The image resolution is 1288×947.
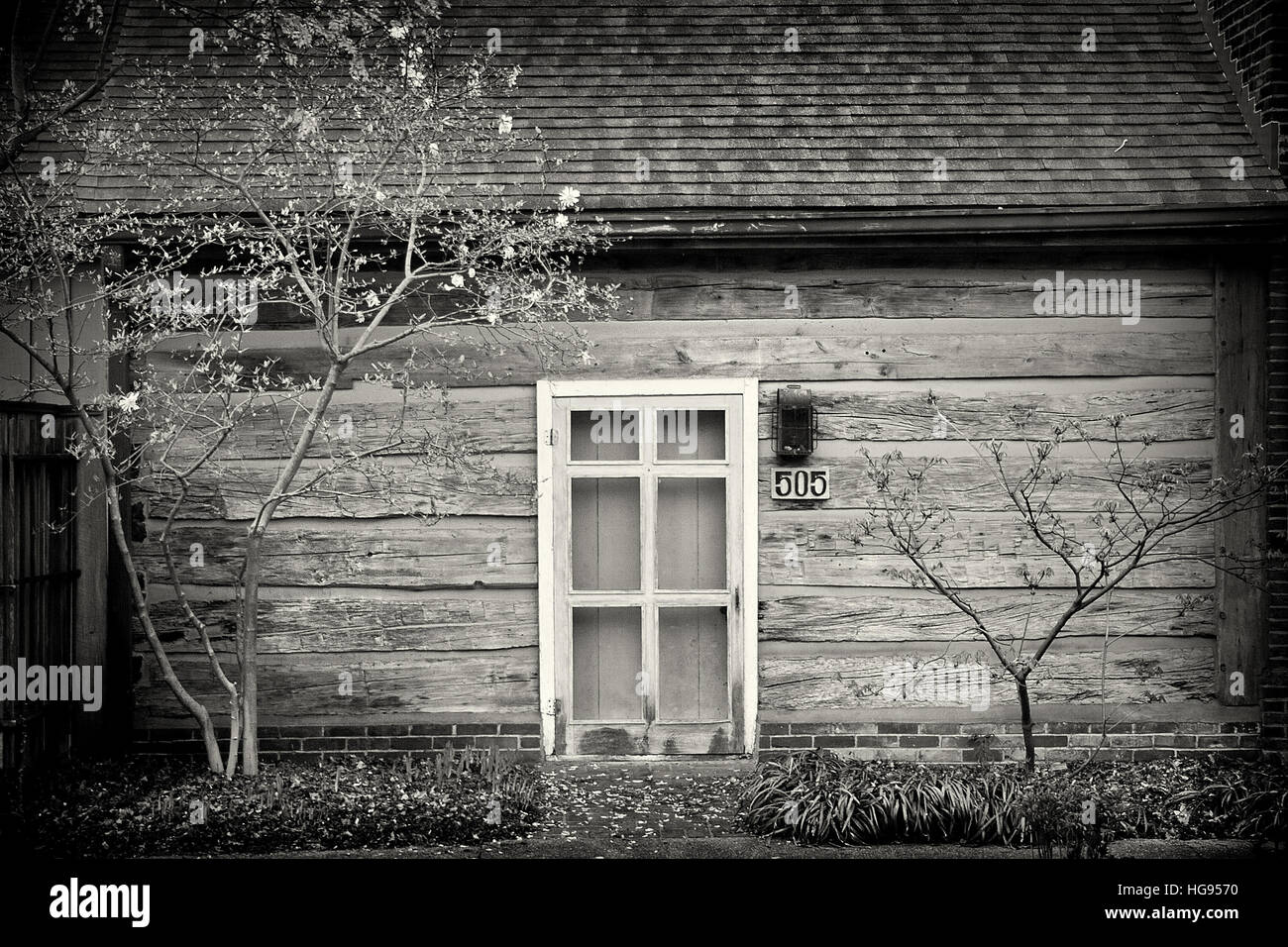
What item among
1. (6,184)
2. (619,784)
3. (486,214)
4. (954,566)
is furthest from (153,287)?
(954,566)

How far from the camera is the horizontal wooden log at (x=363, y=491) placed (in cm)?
639

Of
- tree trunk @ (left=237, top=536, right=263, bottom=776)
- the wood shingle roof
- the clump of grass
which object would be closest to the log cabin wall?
the wood shingle roof

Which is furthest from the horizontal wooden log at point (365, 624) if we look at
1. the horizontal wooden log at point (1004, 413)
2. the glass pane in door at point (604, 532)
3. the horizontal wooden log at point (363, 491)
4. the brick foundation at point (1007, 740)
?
the horizontal wooden log at point (1004, 413)

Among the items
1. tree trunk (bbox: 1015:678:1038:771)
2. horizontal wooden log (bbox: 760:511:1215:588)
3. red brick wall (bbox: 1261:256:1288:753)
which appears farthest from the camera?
horizontal wooden log (bbox: 760:511:1215:588)

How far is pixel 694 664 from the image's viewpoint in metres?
6.52

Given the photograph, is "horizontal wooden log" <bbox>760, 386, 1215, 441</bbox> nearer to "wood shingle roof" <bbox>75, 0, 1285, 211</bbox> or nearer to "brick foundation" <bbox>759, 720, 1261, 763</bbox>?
"wood shingle roof" <bbox>75, 0, 1285, 211</bbox>

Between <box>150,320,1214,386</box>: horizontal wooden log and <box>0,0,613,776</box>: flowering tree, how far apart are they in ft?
A: 0.19

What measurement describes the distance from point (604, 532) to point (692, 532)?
0.53 metres

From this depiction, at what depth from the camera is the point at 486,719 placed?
642 centimetres

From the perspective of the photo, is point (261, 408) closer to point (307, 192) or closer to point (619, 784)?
point (307, 192)

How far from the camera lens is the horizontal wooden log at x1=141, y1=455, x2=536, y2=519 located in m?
6.39

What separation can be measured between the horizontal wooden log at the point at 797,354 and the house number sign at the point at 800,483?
55 centimetres

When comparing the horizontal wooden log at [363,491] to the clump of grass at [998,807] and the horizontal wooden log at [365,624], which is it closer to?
the horizontal wooden log at [365,624]

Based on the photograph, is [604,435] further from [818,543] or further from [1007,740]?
[1007,740]
